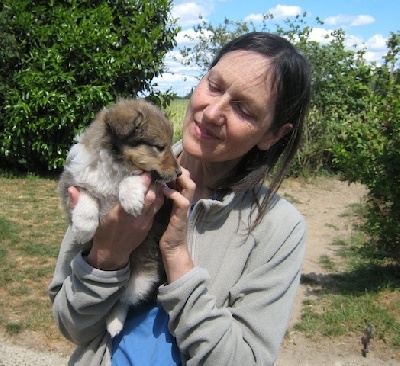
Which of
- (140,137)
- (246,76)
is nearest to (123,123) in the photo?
(140,137)

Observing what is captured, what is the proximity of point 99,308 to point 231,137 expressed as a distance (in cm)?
90

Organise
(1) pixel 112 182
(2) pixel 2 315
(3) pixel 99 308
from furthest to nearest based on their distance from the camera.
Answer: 1. (2) pixel 2 315
2. (1) pixel 112 182
3. (3) pixel 99 308

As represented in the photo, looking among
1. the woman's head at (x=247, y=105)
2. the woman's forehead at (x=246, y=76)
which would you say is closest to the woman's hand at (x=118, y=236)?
the woman's head at (x=247, y=105)

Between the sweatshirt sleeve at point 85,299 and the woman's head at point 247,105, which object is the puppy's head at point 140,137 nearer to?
the woman's head at point 247,105

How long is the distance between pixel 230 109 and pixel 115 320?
1022 millimetres

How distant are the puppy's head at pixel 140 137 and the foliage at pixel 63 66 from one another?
27.0 feet

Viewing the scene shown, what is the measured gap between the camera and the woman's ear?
8.14 feet

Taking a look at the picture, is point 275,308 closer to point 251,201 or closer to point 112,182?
point 251,201

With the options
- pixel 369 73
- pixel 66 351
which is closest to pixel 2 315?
pixel 66 351

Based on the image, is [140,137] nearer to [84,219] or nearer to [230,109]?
[84,219]

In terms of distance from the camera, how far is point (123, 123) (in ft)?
9.64

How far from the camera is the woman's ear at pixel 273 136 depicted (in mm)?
2482

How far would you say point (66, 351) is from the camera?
536cm

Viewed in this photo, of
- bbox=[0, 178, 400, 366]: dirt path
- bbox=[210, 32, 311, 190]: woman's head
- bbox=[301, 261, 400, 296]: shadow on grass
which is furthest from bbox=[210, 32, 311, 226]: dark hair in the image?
bbox=[301, 261, 400, 296]: shadow on grass
